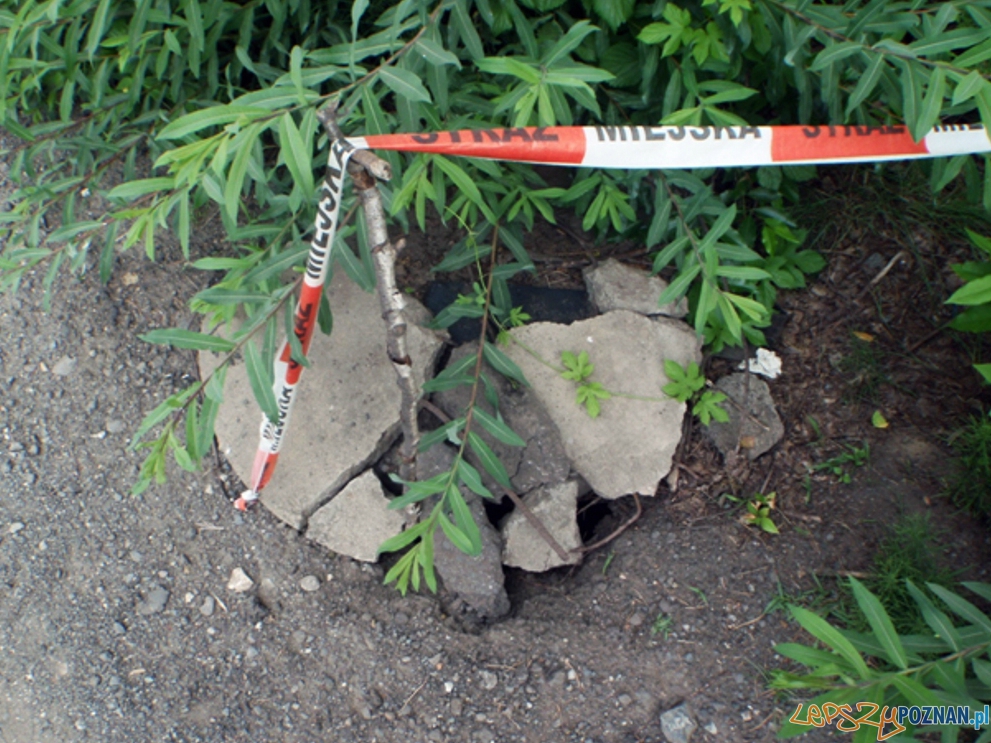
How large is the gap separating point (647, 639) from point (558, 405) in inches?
31.7

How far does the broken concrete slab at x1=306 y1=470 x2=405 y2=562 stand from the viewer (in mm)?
2414

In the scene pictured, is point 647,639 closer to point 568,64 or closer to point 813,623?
point 813,623

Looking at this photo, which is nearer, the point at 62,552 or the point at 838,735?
the point at 838,735

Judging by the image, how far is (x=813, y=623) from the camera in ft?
5.35

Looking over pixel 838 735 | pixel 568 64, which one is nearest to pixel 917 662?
pixel 838 735

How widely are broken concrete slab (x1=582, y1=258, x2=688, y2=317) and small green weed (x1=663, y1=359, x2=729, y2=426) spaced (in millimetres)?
222

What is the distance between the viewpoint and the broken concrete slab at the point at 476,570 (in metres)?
2.32

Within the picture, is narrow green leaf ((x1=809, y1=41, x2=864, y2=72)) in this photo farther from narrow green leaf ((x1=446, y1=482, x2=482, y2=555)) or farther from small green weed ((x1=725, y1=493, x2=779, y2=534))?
narrow green leaf ((x1=446, y1=482, x2=482, y2=555))

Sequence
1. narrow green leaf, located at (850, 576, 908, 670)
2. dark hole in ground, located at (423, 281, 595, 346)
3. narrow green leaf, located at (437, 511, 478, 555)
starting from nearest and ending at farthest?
narrow green leaf, located at (850, 576, 908, 670), narrow green leaf, located at (437, 511, 478, 555), dark hole in ground, located at (423, 281, 595, 346)

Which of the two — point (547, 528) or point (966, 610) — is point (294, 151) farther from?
point (966, 610)

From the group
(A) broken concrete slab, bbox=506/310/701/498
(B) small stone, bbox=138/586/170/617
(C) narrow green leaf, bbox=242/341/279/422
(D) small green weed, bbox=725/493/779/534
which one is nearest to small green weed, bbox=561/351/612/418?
(A) broken concrete slab, bbox=506/310/701/498

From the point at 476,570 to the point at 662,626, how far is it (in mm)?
611

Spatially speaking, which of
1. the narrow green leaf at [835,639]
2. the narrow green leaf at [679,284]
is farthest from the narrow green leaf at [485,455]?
the narrow green leaf at [835,639]

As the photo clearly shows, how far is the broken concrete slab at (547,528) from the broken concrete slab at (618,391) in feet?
0.43
